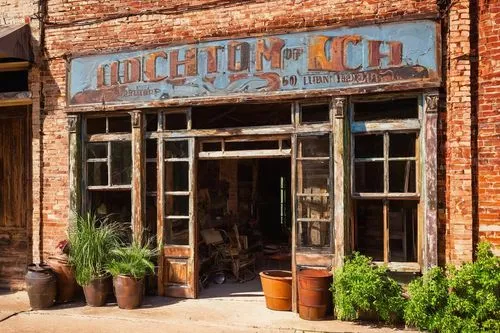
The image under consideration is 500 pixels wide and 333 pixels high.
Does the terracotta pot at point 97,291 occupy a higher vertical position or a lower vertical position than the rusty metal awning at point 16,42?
lower

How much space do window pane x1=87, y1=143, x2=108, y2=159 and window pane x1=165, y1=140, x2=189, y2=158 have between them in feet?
3.89

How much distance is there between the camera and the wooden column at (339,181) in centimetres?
652

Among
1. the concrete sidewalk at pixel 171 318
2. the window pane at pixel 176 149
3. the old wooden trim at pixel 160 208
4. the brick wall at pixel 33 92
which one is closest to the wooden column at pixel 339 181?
the concrete sidewalk at pixel 171 318

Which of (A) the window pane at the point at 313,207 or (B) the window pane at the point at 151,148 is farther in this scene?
(B) the window pane at the point at 151,148

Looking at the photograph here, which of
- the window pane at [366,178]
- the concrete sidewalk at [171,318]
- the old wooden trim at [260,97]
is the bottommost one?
the concrete sidewalk at [171,318]

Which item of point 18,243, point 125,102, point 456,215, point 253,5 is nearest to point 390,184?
point 456,215

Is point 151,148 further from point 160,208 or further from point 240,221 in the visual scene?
point 240,221

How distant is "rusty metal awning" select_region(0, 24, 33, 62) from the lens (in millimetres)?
7539

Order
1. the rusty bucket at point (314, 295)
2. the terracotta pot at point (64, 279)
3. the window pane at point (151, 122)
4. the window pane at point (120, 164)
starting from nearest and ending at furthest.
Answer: the rusty bucket at point (314, 295), the terracotta pot at point (64, 279), the window pane at point (151, 122), the window pane at point (120, 164)

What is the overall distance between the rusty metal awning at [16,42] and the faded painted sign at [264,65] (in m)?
0.88

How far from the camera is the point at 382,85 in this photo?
A: 636 centimetres

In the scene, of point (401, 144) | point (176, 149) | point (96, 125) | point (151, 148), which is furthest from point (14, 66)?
point (401, 144)

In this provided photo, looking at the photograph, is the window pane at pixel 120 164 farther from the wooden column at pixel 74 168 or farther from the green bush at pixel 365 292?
the green bush at pixel 365 292

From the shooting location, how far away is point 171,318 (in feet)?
21.5
